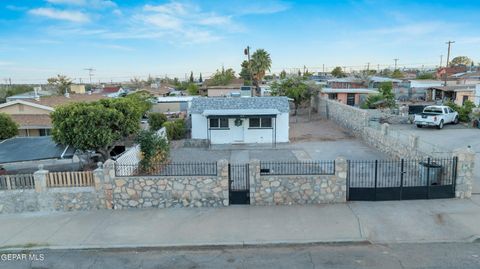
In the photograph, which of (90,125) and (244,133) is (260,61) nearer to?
(244,133)

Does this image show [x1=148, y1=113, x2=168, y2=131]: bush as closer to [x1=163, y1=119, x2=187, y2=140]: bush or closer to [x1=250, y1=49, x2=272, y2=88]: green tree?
[x1=163, y1=119, x2=187, y2=140]: bush

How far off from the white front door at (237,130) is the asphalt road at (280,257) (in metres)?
15.0

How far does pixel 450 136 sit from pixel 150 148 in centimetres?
2024

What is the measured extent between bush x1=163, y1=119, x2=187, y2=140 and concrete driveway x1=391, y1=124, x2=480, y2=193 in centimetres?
1672

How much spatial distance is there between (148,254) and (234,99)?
17.5m

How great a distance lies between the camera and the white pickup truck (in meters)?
26.0

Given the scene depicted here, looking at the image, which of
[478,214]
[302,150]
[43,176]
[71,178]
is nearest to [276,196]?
[478,214]

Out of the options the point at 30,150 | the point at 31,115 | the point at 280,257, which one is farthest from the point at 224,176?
the point at 31,115

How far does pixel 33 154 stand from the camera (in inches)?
587

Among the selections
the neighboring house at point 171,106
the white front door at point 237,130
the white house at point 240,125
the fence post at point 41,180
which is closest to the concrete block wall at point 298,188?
the fence post at point 41,180

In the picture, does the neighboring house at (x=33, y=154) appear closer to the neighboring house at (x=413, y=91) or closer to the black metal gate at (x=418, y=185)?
the black metal gate at (x=418, y=185)

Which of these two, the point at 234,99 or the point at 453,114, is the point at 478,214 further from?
the point at 453,114

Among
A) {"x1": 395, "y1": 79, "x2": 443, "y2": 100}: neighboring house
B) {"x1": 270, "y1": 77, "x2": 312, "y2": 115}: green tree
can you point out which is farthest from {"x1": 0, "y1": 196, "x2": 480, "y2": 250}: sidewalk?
{"x1": 395, "y1": 79, "x2": 443, "y2": 100}: neighboring house

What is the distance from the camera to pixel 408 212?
1092cm
